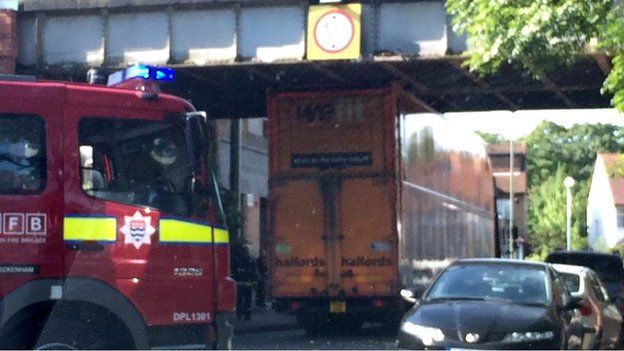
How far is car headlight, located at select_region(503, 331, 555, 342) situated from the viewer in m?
12.8

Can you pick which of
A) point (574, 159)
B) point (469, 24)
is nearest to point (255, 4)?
point (469, 24)

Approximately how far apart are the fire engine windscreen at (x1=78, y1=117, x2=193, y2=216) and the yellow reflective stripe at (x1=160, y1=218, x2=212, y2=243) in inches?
3.9

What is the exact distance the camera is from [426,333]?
42.5ft

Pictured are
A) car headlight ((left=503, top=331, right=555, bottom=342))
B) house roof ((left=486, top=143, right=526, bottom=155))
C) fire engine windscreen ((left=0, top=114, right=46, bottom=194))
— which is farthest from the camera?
house roof ((left=486, top=143, right=526, bottom=155))

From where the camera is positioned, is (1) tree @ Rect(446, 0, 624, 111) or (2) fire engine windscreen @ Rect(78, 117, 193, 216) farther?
(1) tree @ Rect(446, 0, 624, 111)

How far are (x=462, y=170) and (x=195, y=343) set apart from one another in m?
19.0

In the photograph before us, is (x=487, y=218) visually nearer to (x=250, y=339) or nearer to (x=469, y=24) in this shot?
(x=250, y=339)

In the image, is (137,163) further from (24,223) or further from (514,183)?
(514,183)

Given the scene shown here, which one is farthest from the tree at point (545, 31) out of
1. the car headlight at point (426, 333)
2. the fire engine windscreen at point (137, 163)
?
the fire engine windscreen at point (137, 163)

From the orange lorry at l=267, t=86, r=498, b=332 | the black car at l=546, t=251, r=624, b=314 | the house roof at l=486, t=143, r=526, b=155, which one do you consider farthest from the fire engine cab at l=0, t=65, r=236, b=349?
the house roof at l=486, t=143, r=526, b=155

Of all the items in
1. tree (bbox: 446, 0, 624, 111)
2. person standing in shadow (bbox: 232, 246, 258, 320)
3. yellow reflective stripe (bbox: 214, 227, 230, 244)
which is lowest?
person standing in shadow (bbox: 232, 246, 258, 320)

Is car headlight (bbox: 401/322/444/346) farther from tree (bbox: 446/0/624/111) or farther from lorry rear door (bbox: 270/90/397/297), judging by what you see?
lorry rear door (bbox: 270/90/397/297)

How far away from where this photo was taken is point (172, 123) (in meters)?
11.5

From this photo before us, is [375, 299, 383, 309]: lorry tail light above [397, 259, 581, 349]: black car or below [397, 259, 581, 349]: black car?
below
